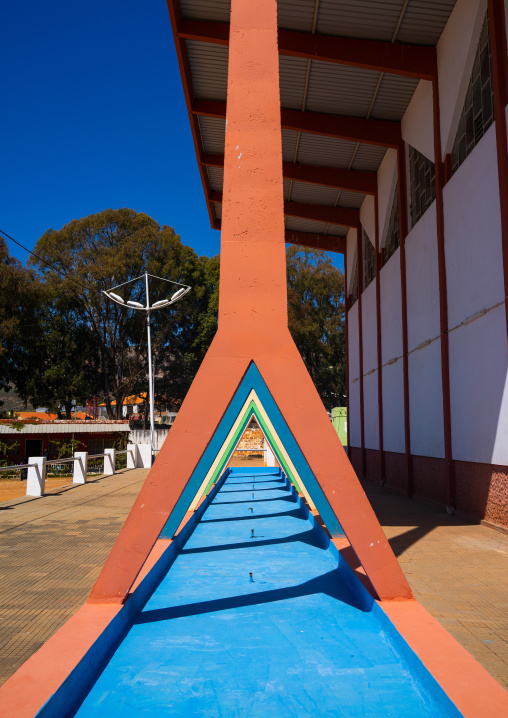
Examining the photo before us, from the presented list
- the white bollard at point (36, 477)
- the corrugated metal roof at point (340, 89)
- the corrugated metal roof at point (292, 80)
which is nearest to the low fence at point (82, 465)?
the white bollard at point (36, 477)

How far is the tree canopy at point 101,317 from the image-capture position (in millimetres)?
31891

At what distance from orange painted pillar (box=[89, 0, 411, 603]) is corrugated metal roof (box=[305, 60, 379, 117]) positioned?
8.40 metres

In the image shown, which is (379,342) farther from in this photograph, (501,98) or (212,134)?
(501,98)

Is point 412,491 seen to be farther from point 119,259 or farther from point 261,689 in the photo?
point 119,259

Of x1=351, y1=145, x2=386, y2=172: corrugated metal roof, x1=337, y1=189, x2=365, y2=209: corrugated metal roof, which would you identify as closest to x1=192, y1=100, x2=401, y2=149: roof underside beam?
x1=351, y1=145, x2=386, y2=172: corrugated metal roof

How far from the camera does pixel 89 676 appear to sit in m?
3.56

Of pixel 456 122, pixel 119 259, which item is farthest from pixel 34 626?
pixel 119 259

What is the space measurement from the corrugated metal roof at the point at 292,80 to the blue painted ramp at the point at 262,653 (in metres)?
10.7

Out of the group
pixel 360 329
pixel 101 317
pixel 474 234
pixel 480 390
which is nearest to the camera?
pixel 480 390

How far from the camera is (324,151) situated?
54.9 ft

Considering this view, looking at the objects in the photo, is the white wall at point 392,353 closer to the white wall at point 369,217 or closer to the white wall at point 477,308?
the white wall at point 369,217

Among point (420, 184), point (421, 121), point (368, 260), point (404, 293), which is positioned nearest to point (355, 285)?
point (368, 260)

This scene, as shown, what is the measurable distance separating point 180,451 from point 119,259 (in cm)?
2985

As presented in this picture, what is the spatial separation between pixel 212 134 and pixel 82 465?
32.0 feet
